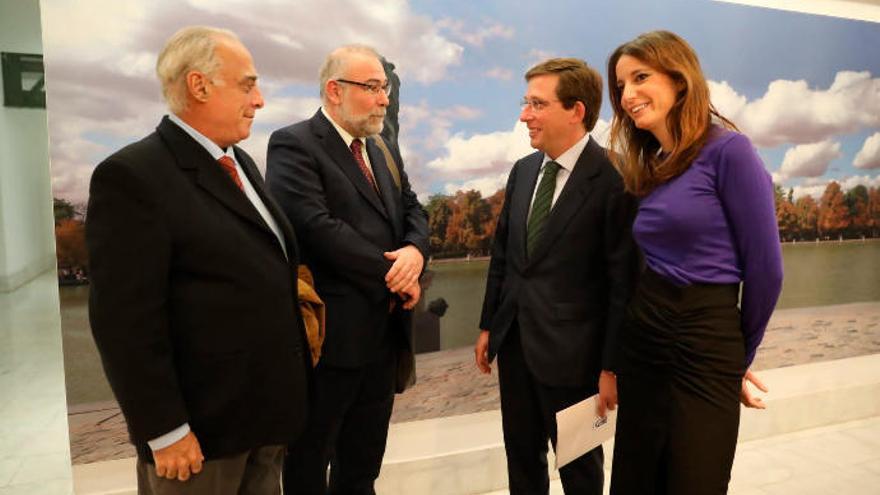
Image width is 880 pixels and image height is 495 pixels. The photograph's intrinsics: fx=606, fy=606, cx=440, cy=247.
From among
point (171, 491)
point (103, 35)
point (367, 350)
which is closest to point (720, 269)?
point (367, 350)

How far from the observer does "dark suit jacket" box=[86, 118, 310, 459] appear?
1300 millimetres

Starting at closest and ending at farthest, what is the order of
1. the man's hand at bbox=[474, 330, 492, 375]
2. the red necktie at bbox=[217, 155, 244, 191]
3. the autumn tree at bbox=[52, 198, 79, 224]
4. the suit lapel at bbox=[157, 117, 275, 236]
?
the suit lapel at bbox=[157, 117, 275, 236] → the red necktie at bbox=[217, 155, 244, 191] → the man's hand at bbox=[474, 330, 492, 375] → the autumn tree at bbox=[52, 198, 79, 224]

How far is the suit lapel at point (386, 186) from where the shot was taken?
210cm

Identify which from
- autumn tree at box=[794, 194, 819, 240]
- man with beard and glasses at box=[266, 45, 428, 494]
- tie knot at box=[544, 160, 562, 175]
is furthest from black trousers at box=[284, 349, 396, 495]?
autumn tree at box=[794, 194, 819, 240]

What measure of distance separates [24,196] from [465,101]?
347 inches

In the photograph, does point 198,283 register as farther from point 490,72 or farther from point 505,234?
point 490,72

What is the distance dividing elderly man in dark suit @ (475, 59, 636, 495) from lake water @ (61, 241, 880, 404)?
3.76ft

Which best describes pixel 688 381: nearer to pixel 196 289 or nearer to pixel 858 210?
pixel 196 289

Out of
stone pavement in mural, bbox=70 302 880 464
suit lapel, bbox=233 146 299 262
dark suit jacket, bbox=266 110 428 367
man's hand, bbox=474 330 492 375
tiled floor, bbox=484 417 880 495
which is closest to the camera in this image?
suit lapel, bbox=233 146 299 262

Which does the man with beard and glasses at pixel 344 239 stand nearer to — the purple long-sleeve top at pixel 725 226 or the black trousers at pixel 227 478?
the black trousers at pixel 227 478

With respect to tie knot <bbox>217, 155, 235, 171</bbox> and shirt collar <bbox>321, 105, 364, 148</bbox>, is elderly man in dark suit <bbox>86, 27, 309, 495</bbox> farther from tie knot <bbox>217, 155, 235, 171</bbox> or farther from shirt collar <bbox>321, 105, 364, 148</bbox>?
shirt collar <bbox>321, 105, 364, 148</bbox>

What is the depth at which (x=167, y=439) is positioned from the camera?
1361 mm

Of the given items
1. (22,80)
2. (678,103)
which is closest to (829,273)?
(678,103)

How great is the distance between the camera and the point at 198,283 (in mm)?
1412
